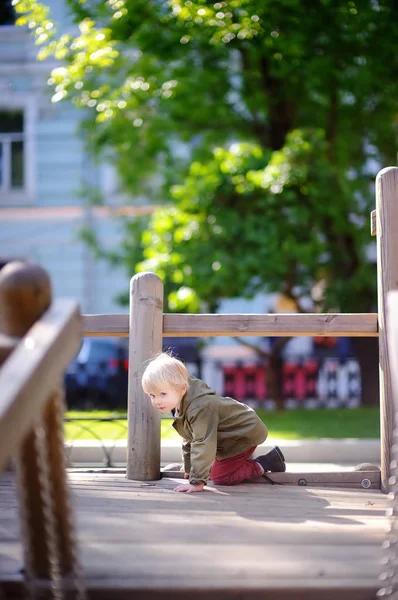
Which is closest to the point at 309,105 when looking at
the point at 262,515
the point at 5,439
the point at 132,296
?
the point at 132,296

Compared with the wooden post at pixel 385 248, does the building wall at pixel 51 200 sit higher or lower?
higher

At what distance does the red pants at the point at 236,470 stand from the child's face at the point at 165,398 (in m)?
0.48

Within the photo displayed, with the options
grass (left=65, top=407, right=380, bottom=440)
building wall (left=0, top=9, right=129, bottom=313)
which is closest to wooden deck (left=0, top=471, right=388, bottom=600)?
grass (left=65, top=407, right=380, bottom=440)

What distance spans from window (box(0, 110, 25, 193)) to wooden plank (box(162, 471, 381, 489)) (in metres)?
14.2

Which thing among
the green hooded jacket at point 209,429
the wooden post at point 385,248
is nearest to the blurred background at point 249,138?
the wooden post at point 385,248

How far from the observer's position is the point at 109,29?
29.8 feet

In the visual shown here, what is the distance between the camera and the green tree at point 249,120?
356 inches

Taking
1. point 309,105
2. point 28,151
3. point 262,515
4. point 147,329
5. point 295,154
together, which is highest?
point 28,151

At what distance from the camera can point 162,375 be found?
3564 mm

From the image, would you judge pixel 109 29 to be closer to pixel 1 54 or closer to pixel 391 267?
pixel 391 267

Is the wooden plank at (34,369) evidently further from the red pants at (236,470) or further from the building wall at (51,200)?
the building wall at (51,200)

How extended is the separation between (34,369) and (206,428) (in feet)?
6.60

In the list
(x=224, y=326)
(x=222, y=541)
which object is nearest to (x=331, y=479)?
(x=224, y=326)

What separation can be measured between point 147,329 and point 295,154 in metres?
6.34
